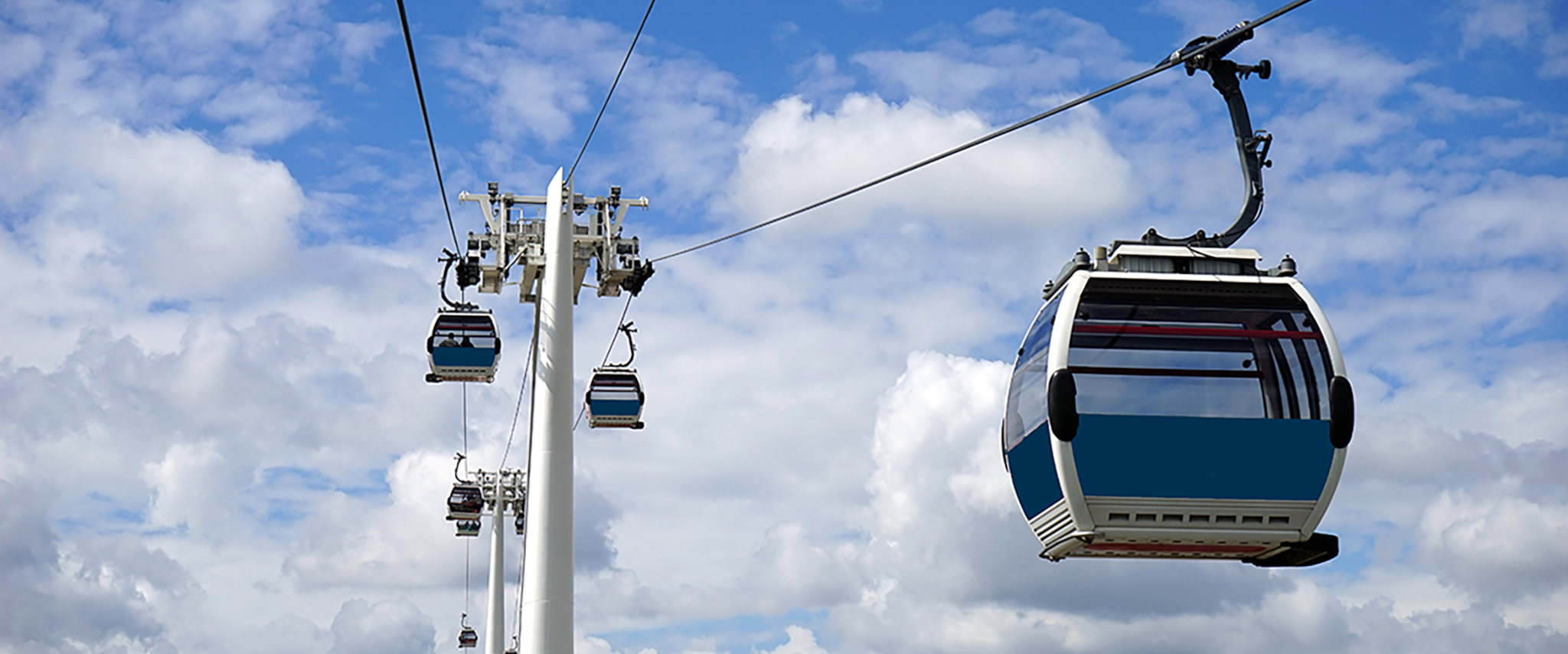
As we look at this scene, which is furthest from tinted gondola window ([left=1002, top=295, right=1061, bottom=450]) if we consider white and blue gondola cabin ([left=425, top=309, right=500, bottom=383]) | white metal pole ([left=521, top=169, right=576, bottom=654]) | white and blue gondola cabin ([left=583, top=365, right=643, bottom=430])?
white and blue gondola cabin ([left=583, top=365, right=643, bottom=430])

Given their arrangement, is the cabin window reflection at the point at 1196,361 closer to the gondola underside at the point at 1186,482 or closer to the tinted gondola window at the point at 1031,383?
the gondola underside at the point at 1186,482

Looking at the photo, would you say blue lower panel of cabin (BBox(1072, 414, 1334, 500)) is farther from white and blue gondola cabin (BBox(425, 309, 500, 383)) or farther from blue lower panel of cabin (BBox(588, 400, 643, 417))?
blue lower panel of cabin (BBox(588, 400, 643, 417))

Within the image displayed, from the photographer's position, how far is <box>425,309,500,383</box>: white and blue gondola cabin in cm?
2173

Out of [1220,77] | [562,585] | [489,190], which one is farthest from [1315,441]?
[489,190]

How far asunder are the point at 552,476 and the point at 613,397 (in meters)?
6.11

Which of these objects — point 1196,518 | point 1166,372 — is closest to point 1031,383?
point 1166,372

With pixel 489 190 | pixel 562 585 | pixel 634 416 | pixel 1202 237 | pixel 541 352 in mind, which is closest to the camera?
pixel 1202 237

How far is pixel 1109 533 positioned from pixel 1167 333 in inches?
49.2

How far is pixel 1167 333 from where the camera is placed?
927 cm

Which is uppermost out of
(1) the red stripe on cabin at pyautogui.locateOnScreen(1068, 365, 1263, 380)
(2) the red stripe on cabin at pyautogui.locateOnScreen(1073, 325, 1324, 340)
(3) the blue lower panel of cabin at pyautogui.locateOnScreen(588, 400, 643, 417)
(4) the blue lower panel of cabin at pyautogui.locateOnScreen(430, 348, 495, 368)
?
(4) the blue lower panel of cabin at pyautogui.locateOnScreen(430, 348, 495, 368)

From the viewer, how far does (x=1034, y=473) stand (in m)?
9.47

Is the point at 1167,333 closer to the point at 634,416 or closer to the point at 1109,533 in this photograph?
the point at 1109,533

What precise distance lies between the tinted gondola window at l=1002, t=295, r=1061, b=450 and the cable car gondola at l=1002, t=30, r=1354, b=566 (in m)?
0.02

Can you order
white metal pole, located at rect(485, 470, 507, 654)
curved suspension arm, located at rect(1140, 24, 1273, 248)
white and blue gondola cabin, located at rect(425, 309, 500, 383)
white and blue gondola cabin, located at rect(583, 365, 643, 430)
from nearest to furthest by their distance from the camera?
curved suspension arm, located at rect(1140, 24, 1273, 248) → white and blue gondola cabin, located at rect(425, 309, 500, 383) → white and blue gondola cabin, located at rect(583, 365, 643, 430) → white metal pole, located at rect(485, 470, 507, 654)
